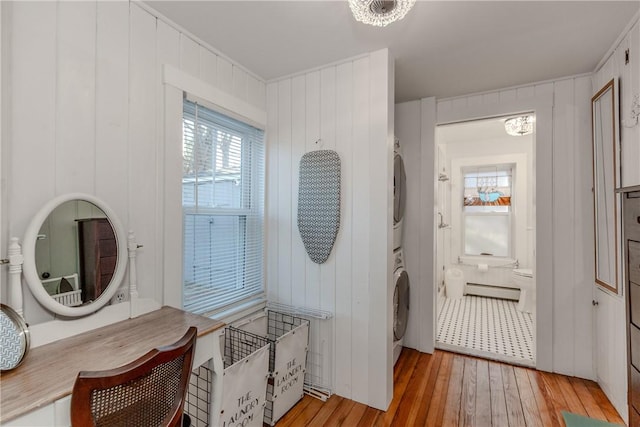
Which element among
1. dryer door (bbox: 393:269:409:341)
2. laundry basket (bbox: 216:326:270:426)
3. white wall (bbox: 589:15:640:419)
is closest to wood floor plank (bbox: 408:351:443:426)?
dryer door (bbox: 393:269:409:341)

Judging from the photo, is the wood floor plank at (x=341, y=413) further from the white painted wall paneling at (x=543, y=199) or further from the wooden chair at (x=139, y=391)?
the white painted wall paneling at (x=543, y=199)

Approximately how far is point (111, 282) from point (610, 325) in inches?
122

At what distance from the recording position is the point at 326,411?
1.98 meters

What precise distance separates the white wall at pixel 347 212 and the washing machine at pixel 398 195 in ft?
1.84

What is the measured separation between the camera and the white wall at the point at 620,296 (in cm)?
173

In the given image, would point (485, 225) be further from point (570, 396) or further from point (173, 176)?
point (173, 176)

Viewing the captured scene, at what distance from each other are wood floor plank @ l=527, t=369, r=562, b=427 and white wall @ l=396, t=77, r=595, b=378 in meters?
0.17

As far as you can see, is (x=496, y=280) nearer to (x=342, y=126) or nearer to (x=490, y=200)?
(x=490, y=200)

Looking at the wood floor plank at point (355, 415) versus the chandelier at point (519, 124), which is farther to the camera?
the chandelier at point (519, 124)

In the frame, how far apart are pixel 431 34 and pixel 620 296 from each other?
2.05 meters

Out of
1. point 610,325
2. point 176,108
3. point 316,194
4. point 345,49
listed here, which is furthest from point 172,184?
point 610,325

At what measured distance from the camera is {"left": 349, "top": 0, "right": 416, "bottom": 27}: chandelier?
1.27 metres

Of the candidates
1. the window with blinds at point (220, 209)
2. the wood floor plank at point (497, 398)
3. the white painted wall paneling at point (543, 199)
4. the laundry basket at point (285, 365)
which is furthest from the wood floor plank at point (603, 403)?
the window with blinds at point (220, 209)

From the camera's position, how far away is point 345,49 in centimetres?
200
